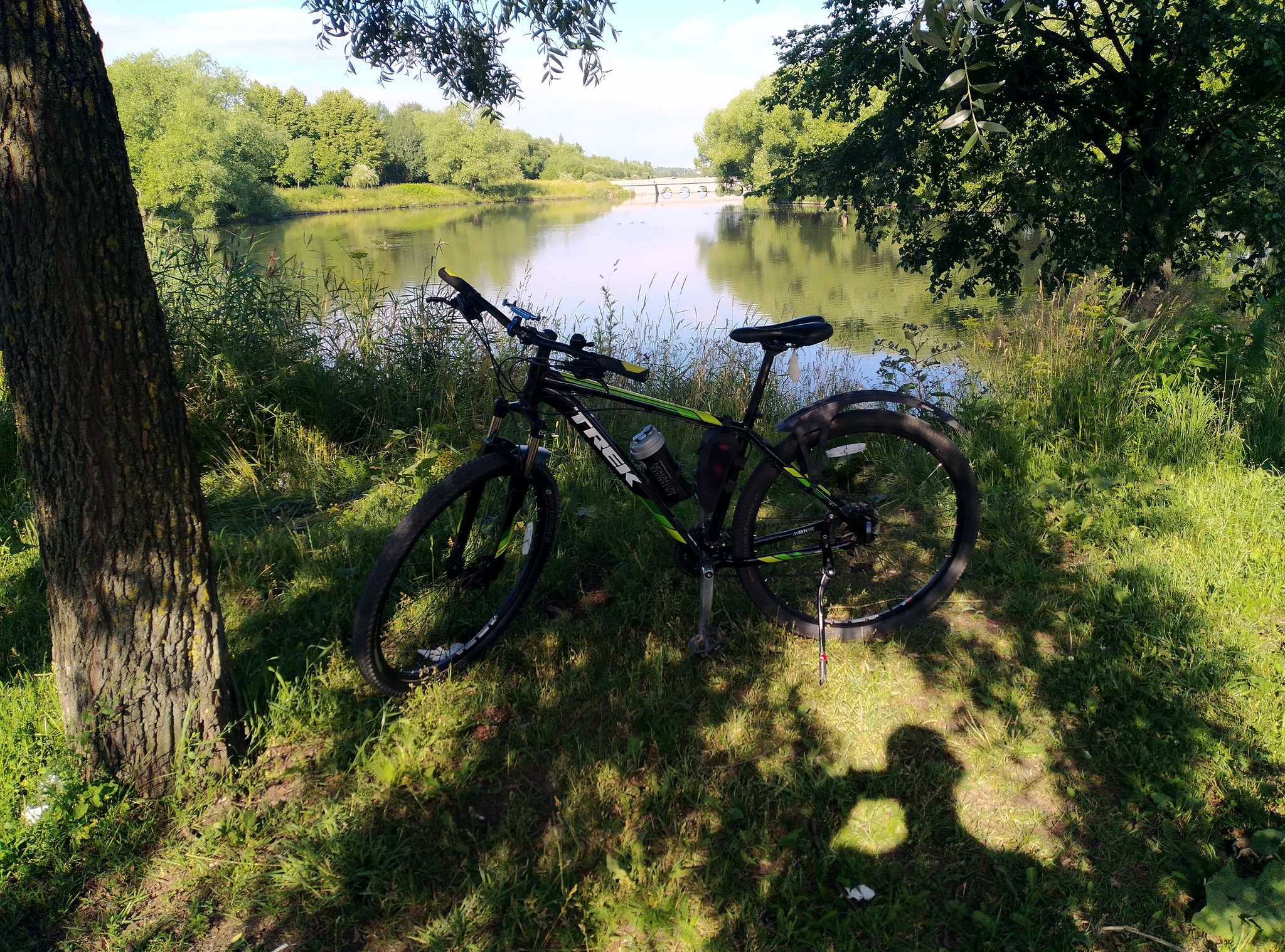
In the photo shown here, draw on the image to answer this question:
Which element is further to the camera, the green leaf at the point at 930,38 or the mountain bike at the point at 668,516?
the mountain bike at the point at 668,516

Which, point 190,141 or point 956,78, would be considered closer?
point 956,78

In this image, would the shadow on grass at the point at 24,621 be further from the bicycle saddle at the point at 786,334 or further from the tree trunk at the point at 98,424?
the bicycle saddle at the point at 786,334

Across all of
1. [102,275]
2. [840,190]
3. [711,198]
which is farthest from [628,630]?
[711,198]

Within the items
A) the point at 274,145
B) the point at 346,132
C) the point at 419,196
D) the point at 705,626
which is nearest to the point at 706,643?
the point at 705,626

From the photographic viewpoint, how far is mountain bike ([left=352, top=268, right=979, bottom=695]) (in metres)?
2.56

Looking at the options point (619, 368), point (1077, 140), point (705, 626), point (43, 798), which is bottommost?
point (43, 798)

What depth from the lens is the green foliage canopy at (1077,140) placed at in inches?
276

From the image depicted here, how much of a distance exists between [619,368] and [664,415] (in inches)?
12.2

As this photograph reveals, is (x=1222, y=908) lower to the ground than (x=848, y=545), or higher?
lower

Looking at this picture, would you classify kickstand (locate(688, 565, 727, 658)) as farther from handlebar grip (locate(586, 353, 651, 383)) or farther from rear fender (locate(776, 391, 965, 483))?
handlebar grip (locate(586, 353, 651, 383))

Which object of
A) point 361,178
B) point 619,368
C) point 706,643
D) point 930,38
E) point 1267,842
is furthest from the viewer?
point 361,178

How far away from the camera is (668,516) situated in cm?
285

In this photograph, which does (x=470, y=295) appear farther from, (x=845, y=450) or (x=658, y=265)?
(x=658, y=265)

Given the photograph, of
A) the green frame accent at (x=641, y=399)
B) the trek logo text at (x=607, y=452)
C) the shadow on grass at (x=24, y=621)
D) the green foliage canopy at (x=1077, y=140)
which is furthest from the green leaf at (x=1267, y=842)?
the green foliage canopy at (x=1077, y=140)
